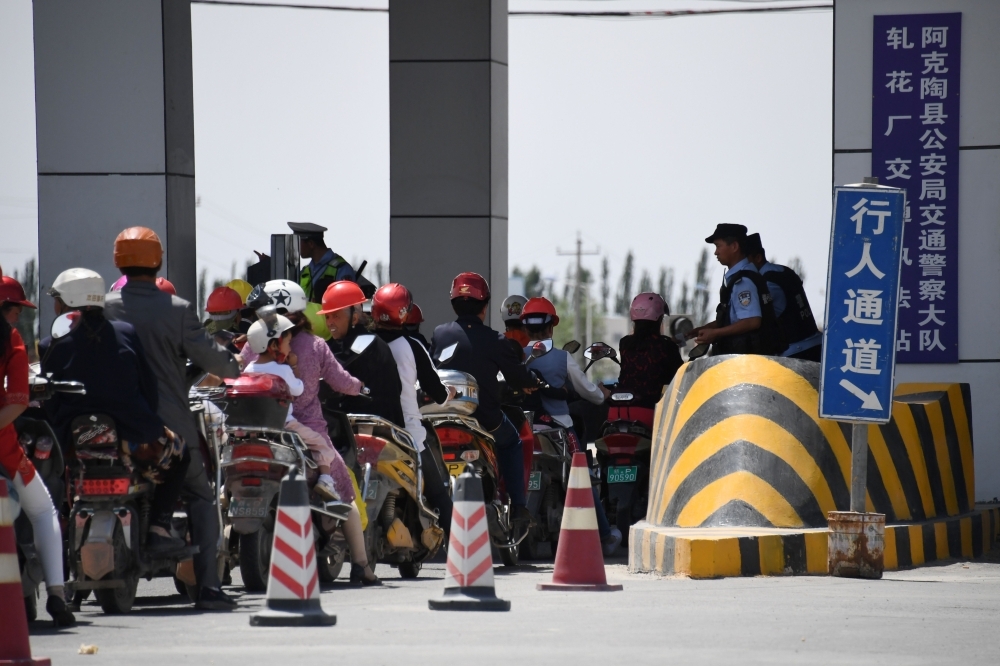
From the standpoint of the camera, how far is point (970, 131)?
13.5 meters

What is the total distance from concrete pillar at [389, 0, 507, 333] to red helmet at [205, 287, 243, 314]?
5773mm

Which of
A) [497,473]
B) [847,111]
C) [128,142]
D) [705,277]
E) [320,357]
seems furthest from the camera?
[705,277]

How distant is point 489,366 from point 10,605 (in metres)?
5.87

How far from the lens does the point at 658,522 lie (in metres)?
11.3

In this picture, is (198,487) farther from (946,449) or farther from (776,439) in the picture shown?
(946,449)

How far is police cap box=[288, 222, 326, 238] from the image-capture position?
14977 mm

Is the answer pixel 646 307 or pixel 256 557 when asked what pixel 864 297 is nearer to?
pixel 256 557

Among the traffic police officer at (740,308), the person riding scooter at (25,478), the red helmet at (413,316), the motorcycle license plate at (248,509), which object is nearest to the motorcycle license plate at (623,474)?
the traffic police officer at (740,308)

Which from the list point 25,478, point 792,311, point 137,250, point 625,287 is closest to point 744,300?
point 792,311

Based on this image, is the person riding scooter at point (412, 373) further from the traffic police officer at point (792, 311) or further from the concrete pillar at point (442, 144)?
the concrete pillar at point (442, 144)

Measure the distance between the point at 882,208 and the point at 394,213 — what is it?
923 cm

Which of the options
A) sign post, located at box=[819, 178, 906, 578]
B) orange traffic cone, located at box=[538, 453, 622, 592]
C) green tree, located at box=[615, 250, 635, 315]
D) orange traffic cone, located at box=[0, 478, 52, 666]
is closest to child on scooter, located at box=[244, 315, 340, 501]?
orange traffic cone, located at box=[538, 453, 622, 592]

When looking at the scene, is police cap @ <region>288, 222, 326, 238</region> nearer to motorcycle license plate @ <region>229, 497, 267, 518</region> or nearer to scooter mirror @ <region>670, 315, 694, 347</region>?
scooter mirror @ <region>670, 315, 694, 347</region>

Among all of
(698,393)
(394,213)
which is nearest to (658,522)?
(698,393)
